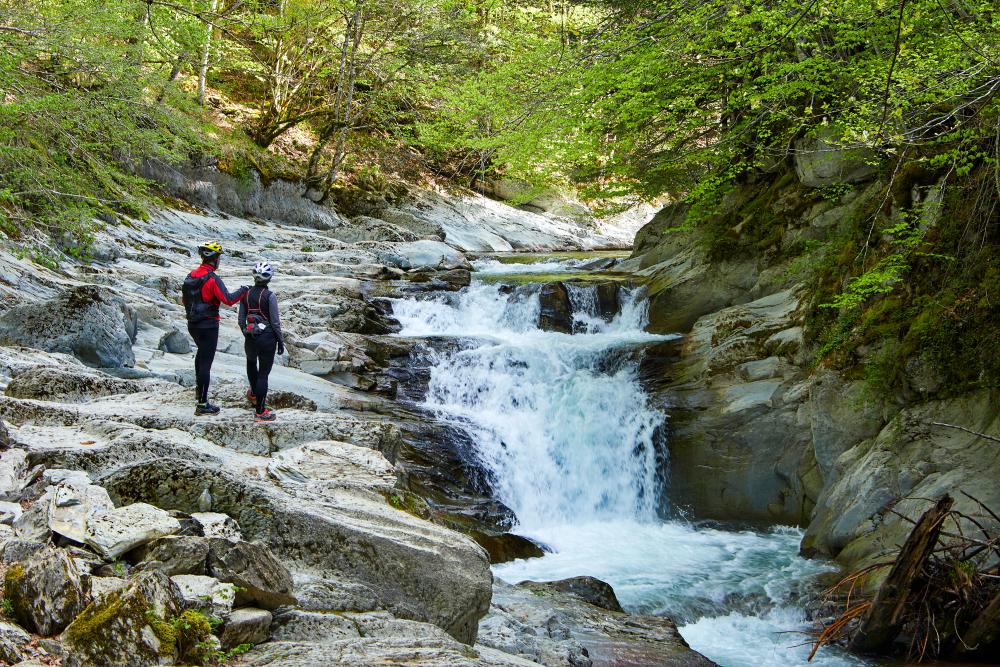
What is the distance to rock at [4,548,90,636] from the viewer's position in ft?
9.74

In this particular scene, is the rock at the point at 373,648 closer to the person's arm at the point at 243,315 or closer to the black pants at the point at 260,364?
the black pants at the point at 260,364

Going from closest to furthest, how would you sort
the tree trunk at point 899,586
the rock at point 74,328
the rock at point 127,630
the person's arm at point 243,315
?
the rock at point 127,630 → the tree trunk at point 899,586 → the person's arm at point 243,315 → the rock at point 74,328

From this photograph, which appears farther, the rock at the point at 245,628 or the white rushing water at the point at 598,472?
the white rushing water at the point at 598,472

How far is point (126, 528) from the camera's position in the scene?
393 cm

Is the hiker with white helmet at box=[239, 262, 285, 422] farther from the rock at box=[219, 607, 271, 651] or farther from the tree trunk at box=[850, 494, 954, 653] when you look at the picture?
the tree trunk at box=[850, 494, 954, 653]

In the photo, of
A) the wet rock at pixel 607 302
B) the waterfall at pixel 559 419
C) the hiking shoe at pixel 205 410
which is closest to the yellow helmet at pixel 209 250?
the hiking shoe at pixel 205 410

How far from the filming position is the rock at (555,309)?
1520 centimetres

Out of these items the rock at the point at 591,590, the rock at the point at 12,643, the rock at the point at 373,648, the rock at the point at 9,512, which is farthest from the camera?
the rock at the point at 591,590

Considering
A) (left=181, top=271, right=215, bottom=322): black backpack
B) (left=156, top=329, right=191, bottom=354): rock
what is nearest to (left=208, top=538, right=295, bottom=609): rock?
(left=181, top=271, right=215, bottom=322): black backpack

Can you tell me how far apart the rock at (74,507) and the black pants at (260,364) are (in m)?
2.53

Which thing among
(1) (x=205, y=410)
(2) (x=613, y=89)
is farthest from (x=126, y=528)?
(2) (x=613, y=89)

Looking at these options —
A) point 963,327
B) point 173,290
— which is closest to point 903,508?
point 963,327

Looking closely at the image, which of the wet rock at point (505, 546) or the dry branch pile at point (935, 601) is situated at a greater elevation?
the dry branch pile at point (935, 601)

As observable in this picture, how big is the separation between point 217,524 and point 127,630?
1537 mm
